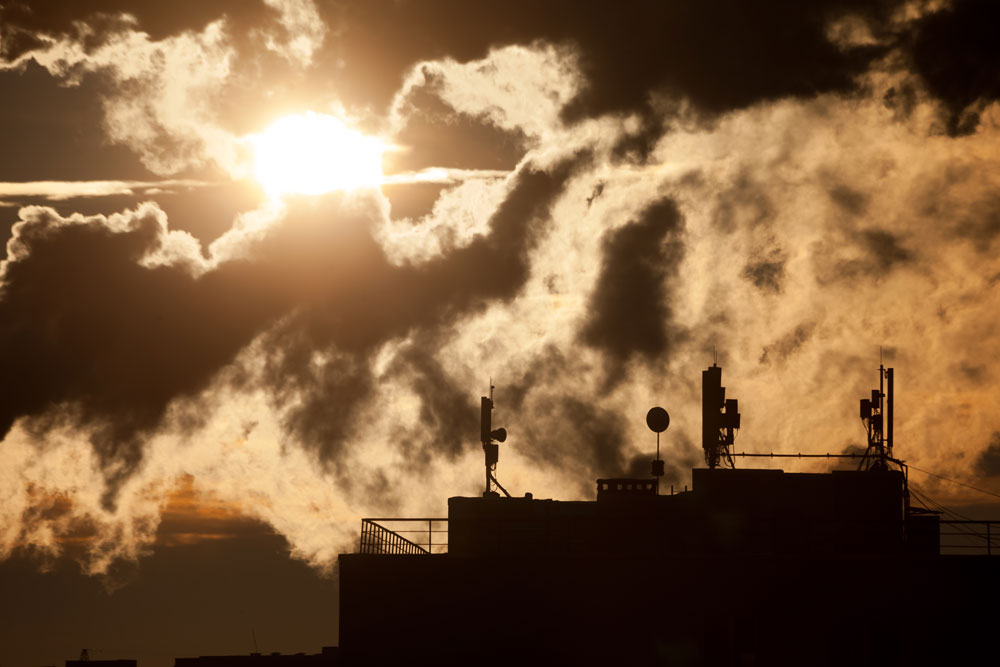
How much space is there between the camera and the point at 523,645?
41.0 m

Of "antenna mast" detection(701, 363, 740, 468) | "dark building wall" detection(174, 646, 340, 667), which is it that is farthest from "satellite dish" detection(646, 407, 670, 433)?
"dark building wall" detection(174, 646, 340, 667)

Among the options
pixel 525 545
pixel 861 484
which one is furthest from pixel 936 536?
pixel 525 545

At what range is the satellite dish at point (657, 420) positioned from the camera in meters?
47.2

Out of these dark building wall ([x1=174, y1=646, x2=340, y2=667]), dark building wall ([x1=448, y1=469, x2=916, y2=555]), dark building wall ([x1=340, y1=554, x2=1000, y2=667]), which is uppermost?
dark building wall ([x1=448, y1=469, x2=916, y2=555])

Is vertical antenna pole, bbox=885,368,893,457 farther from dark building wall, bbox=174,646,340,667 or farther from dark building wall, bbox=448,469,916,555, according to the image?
dark building wall, bbox=174,646,340,667

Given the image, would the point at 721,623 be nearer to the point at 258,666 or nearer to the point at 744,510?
the point at 744,510

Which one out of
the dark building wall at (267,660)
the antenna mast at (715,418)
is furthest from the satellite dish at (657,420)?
the dark building wall at (267,660)

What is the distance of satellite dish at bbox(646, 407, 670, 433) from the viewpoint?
47219 mm

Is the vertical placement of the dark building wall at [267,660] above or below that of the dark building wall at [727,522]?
below

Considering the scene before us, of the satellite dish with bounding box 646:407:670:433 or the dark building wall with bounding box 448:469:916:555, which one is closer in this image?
the dark building wall with bounding box 448:469:916:555

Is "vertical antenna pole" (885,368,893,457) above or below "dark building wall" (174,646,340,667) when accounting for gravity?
above

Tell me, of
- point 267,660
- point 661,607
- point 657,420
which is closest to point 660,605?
point 661,607

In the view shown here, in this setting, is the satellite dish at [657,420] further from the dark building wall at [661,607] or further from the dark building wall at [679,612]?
the dark building wall at [679,612]

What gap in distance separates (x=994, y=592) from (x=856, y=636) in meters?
4.25
